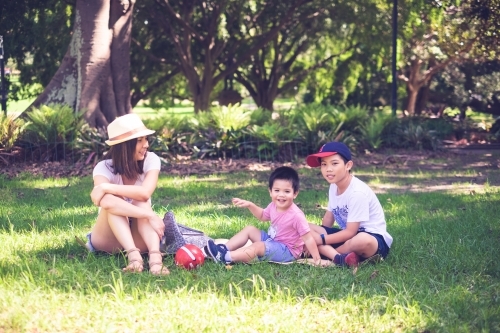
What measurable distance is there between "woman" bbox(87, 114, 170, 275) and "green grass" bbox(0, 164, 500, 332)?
203mm

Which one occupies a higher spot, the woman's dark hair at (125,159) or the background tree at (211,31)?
the background tree at (211,31)

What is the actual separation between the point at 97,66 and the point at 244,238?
8.29 meters

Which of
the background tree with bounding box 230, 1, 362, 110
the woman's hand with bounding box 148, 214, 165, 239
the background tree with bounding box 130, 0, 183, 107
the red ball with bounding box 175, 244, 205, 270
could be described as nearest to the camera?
the red ball with bounding box 175, 244, 205, 270

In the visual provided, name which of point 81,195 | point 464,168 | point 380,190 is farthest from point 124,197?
point 464,168

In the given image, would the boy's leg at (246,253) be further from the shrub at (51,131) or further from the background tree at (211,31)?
the background tree at (211,31)

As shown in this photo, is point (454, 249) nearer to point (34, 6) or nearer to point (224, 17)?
point (34, 6)

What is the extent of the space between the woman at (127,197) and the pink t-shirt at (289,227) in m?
0.94

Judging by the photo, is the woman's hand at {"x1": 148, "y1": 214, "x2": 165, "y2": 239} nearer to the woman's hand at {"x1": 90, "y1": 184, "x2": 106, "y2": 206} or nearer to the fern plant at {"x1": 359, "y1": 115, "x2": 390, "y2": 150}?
the woman's hand at {"x1": 90, "y1": 184, "x2": 106, "y2": 206}

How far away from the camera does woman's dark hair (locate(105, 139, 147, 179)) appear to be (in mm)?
5977

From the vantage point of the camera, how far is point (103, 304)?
4.56 meters

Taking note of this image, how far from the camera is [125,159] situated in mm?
6016

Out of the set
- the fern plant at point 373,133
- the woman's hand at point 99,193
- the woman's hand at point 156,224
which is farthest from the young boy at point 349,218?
the fern plant at point 373,133

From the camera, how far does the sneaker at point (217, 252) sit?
19.1 feet

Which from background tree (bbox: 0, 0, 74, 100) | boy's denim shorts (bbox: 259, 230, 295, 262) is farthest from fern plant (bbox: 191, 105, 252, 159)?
boy's denim shorts (bbox: 259, 230, 295, 262)
